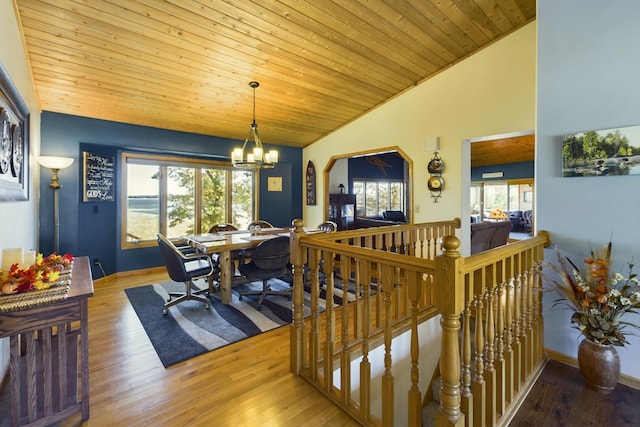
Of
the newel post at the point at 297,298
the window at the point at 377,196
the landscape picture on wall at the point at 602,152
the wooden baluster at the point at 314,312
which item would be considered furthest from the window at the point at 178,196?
the landscape picture on wall at the point at 602,152

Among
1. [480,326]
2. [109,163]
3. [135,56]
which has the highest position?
[135,56]

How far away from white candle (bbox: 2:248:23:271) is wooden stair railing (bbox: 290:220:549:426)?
175 cm

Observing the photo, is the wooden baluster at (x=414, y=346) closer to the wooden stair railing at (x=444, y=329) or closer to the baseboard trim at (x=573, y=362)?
the wooden stair railing at (x=444, y=329)

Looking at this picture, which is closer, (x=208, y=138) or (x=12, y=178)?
(x=12, y=178)

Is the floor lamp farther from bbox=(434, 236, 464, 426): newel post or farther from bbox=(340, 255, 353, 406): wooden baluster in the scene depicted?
bbox=(434, 236, 464, 426): newel post

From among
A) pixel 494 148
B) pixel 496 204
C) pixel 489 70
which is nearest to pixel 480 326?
pixel 489 70

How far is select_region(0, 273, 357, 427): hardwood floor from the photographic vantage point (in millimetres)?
1662

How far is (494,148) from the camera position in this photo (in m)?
8.33

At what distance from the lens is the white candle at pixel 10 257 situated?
71.3 inches

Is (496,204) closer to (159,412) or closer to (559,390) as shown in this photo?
(559,390)

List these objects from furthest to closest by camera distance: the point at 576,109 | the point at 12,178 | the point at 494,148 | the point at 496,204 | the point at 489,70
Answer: the point at 496,204 → the point at 494,148 → the point at 489,70 → the point at 576,109 → the point at 12,178

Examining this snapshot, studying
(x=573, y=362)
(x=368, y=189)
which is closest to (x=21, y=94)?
(x=573, y=362)

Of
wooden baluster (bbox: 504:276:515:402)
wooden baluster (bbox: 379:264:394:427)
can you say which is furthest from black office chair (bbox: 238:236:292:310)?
wooden baluster (bbox: 504:276:515:402)

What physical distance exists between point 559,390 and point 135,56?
Result: 460cm
